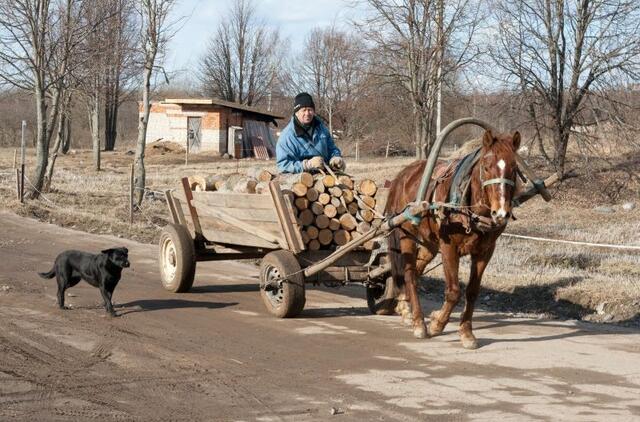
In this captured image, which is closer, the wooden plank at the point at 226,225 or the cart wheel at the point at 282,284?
the cart wheel at the point at 282,284

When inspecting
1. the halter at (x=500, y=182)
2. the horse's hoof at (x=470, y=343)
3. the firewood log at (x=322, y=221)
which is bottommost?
the horse's hoof at (x=470, y=343)

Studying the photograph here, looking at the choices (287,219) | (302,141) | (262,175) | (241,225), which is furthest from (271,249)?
(302,141)

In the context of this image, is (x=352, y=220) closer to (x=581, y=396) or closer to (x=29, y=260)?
(x=581, y=396)

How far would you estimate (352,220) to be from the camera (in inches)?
368

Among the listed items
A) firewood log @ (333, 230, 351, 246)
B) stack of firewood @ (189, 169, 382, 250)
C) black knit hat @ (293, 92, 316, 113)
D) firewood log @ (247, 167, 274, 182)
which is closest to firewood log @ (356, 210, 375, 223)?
stack of firewood @ (189, 169, 382, 250)

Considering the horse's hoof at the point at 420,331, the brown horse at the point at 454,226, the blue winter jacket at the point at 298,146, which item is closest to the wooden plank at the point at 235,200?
the blue winter jacket at the point at 298,146

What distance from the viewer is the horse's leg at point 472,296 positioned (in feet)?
26.1

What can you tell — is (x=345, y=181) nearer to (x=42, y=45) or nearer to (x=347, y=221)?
(x=347, y=221)

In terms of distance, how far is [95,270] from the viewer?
945 centimetres

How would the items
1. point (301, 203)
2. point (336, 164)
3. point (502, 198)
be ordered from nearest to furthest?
point (502, 198) → point (301, 203) → point (336, 164)

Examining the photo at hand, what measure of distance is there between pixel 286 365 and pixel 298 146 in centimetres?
335

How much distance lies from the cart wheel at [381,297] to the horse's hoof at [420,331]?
0.91m

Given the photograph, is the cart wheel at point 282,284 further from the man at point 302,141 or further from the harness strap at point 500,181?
the harness strap at point 500,181

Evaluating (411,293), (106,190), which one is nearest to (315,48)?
(106,190)
